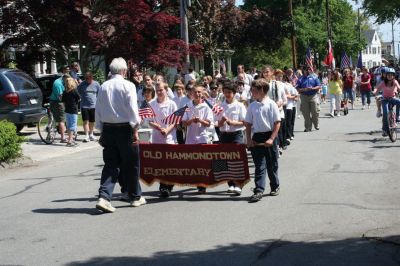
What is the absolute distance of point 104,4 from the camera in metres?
23.2

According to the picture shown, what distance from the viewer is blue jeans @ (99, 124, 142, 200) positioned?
8828 millimetres

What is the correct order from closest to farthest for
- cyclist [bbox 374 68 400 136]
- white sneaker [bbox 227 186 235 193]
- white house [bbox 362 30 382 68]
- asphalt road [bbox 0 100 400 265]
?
asphalt road [bbox 0 100 400 265]
white sneaker [bbox 227 186 235 193]
cyclist [bbox 374 68 400 136]
white house [bbox 362 30 382 68]

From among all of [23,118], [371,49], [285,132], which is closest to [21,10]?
[23,118]

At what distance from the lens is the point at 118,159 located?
9086 mm

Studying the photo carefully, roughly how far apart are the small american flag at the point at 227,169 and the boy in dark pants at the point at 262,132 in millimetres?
315

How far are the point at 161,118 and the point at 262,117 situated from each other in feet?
5.06

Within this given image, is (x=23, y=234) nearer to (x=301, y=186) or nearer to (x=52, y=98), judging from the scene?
(x=301, y=186)

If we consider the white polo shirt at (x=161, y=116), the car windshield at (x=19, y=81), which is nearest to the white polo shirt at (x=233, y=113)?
the white polo shirt at (x=161, y=116)

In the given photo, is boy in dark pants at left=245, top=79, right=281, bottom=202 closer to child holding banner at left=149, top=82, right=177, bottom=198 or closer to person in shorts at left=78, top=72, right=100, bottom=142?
child holding banner at left=149, top=82, right=177, bottom=198

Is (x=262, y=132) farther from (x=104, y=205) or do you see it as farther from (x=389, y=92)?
(x=389, y=92)

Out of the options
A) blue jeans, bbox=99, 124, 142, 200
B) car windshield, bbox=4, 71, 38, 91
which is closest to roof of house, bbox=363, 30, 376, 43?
car windshield, bbox=4, 71, 38, 91

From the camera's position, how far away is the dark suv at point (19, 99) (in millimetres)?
17641

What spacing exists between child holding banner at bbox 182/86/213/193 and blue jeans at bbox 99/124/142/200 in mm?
1204

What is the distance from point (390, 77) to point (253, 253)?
1039 cm
